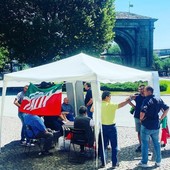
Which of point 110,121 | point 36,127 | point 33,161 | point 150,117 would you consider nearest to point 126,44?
point 36,127

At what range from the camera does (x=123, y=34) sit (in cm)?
5472

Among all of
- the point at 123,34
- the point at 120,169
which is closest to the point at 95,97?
the point at 120,169

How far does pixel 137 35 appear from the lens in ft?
181

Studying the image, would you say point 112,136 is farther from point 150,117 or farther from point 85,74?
point 85,74

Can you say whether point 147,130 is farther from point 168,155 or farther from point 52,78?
point 52,78

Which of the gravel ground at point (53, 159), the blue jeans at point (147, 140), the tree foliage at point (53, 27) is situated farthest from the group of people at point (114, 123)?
the tree foliage at point (53, 27)

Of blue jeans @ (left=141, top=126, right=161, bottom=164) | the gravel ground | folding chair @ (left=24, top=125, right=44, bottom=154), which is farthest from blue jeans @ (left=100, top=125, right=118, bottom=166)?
folding chair @ (left=24, top=125, right=44, bottom=154)

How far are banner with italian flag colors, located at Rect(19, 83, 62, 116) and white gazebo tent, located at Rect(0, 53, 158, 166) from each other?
47 centimetres

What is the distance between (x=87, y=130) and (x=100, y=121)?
765mm

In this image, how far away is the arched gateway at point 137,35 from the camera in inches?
2156

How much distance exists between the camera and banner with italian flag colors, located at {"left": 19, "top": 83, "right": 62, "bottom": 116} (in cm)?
1003

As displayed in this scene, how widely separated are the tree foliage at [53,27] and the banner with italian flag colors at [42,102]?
82.9ft

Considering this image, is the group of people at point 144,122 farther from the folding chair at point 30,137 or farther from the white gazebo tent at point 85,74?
the folding chair at point 30,137

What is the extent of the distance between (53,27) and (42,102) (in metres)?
25.7
